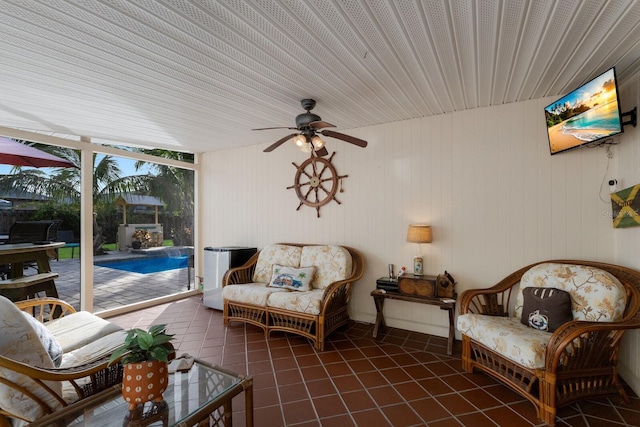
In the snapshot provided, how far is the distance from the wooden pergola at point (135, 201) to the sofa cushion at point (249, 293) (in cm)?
217

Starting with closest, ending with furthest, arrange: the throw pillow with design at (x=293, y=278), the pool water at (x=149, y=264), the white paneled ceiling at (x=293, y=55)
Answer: the white paneled ceiling at (x=293, y=55) < the throw pillow with design at (x=293, y=278) < the pool water at (x=149, y=264)

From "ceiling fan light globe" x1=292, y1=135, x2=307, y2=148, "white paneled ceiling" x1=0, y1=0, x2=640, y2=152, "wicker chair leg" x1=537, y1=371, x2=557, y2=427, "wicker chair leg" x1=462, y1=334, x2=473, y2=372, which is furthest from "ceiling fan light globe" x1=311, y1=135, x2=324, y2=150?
"wicker chair leg" x1=537, y1=371, x2=557, y2=427

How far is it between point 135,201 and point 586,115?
5648 mm

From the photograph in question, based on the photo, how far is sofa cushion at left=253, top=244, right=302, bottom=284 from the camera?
155 inches

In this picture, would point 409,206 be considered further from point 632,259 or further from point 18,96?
point 18,96

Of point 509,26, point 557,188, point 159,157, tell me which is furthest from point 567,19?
point 159,157

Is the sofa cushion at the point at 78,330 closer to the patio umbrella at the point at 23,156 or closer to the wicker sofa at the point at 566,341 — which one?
the patio umbrella at the point at 23,156

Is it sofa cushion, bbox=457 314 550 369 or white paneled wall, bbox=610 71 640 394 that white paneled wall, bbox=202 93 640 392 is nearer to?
white paneled wall, bbox=610 71 640 394

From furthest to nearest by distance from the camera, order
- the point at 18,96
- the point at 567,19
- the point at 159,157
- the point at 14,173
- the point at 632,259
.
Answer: the point at 159,157 → the point at 14,173 → the point at 18,96 → the point at 632,259 → the point at 567,19

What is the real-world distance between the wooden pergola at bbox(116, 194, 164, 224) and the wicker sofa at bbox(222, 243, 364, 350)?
201cm

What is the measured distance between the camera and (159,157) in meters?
4.75

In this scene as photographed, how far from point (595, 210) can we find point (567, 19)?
1858 mm

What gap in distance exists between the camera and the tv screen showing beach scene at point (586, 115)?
2125 mm

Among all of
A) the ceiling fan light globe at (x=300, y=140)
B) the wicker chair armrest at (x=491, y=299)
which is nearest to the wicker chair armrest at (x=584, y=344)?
the wicker chair armrest at (x=491, y=299)
